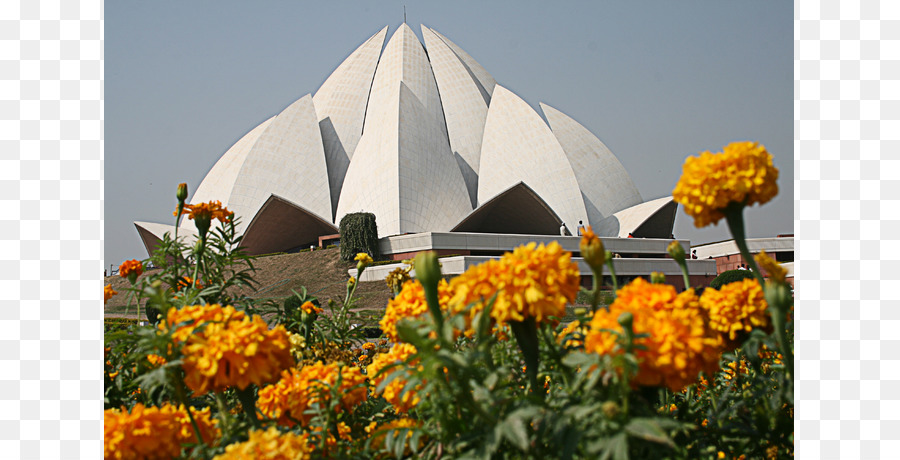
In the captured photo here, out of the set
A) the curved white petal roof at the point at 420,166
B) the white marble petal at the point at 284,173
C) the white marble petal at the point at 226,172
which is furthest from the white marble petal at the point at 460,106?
the white marble petal at the point at 226,172

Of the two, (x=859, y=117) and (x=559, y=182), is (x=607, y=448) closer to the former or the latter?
(x=859, y=117)

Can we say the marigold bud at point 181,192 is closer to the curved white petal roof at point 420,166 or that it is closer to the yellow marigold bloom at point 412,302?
the yellow marigold bloom at point 412,302

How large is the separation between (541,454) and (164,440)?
0.71m

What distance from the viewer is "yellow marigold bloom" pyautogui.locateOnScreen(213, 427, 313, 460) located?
893mm

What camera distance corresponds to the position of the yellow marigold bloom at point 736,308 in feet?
3.93

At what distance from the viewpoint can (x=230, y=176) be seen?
84.1 ft

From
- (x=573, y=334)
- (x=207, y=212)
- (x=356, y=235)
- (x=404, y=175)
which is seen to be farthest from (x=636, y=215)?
(x=573, y=334)

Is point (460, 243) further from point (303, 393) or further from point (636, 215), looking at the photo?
point (303, 393)

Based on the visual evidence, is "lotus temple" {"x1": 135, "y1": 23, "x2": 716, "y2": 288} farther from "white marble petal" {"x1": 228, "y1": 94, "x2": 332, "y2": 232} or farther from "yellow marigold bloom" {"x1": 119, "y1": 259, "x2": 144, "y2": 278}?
"yellow marigold bloom" {"x1": 119, "y1": 259, "x2": 144, "y2": 278}

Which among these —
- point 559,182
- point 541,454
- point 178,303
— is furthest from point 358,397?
point 559,182

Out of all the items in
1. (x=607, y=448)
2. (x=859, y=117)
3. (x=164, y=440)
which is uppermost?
(x=859, y=117)

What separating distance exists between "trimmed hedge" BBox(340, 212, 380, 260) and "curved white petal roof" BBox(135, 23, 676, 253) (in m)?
3.15

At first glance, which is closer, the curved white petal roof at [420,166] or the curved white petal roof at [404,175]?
the curved white petal roof at [404,175]

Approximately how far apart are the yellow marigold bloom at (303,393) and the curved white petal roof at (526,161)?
A: 21488mm
